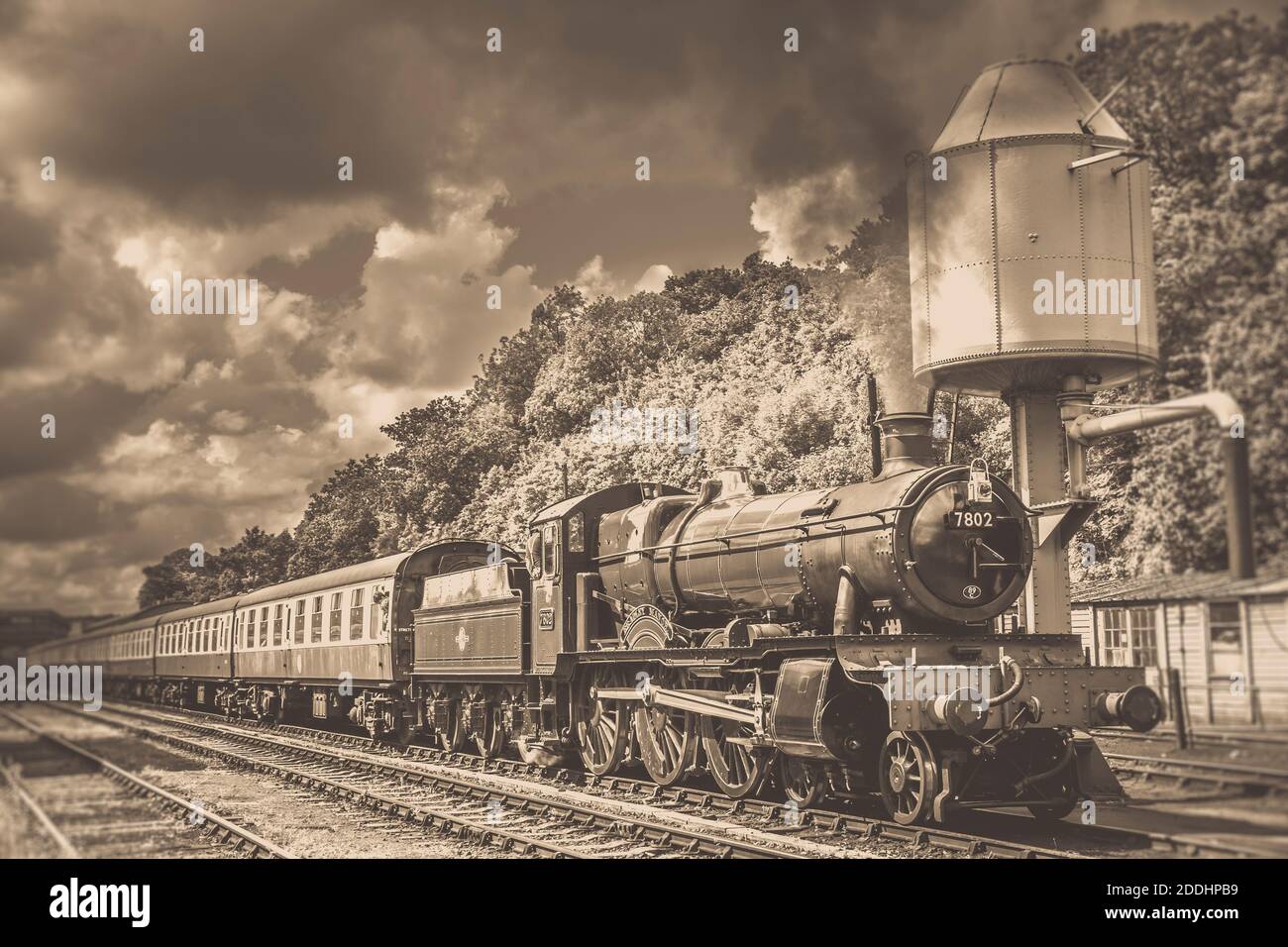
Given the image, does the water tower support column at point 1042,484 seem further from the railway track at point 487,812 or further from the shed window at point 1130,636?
the railway track at point 487,812

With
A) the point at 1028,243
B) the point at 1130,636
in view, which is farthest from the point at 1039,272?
the point at 1130,636

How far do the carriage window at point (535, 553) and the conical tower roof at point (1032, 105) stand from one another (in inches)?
284

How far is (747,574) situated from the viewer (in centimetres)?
1213

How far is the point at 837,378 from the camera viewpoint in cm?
2170

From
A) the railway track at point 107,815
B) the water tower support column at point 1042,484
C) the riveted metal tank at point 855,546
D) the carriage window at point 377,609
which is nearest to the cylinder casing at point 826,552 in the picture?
the riveted metal tank at point 855,546

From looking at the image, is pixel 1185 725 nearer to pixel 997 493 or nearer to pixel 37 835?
pixel 997 493

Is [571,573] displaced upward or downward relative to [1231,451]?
downward

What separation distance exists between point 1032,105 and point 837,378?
1069cm

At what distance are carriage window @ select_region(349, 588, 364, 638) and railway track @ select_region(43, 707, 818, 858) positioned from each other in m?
2.45

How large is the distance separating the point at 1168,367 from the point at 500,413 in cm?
1945

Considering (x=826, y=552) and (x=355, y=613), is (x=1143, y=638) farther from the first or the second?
(x=355, y=613)

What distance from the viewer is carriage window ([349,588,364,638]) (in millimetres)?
21250

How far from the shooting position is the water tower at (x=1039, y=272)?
1040 cm
